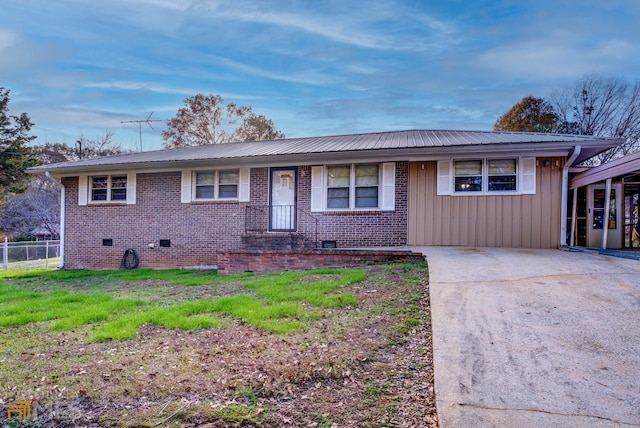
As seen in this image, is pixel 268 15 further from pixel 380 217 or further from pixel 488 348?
pixel 488 348

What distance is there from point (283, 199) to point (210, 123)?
17908 millimetres

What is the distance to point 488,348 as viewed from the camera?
9.38 ft

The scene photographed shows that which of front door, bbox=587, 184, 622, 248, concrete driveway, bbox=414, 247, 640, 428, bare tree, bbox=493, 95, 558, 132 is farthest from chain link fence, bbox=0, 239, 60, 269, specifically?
bare tree, bbox=493, 95, 558, 132

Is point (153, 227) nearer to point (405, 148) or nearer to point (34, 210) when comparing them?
point (405, 148)

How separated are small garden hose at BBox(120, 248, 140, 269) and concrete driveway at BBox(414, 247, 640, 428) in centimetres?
922

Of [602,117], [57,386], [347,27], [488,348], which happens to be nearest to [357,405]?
[488,348]

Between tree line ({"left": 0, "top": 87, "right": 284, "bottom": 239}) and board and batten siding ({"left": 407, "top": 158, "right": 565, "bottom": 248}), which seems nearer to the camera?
board and batten siding ({"left": 407, "top": 158, "right": 565, "bottom": 248})

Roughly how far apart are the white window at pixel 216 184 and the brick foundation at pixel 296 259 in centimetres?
230

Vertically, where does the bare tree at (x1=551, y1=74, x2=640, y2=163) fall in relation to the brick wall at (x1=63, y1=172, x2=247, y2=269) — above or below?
above

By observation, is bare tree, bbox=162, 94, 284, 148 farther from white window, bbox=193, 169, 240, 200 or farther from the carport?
the carport

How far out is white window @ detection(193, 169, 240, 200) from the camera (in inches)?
416

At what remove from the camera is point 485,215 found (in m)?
8.88

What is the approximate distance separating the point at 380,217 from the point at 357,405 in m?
7.30

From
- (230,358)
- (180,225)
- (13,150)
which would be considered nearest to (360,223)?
(180,225)
